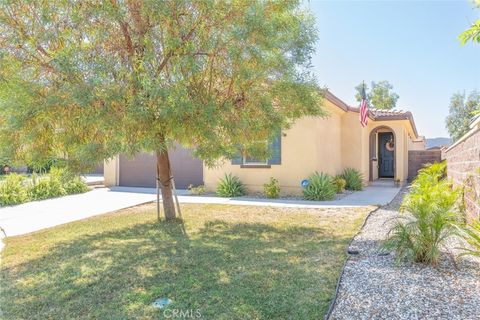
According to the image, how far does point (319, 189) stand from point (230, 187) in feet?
10.8

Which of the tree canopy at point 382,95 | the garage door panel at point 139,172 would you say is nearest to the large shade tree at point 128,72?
the garage door panel at point 139,172

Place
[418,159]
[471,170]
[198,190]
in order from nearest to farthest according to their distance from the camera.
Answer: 1. [471,170]
2. [198,190]
3. [418,159]

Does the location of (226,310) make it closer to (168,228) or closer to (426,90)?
(168,228)

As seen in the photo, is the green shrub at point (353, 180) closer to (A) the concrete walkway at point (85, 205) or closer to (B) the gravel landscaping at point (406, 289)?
(A) the concrete walkway at point (85, 205)

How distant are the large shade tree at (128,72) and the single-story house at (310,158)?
12.2 ft

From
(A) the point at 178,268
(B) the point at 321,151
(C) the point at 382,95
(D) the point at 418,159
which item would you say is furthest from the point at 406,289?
(C) the point at 382,95

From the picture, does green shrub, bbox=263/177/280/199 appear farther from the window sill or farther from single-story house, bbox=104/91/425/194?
the window sill

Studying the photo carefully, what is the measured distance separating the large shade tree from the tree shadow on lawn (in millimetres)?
1653

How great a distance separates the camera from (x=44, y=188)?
12.5m

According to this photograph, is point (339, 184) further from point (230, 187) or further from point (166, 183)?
point (166, 183)

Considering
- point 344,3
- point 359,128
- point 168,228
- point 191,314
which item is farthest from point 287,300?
point 359,128

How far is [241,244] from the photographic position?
5801 mm

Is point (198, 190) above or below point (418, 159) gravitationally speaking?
below

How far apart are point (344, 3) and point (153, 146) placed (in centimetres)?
706
